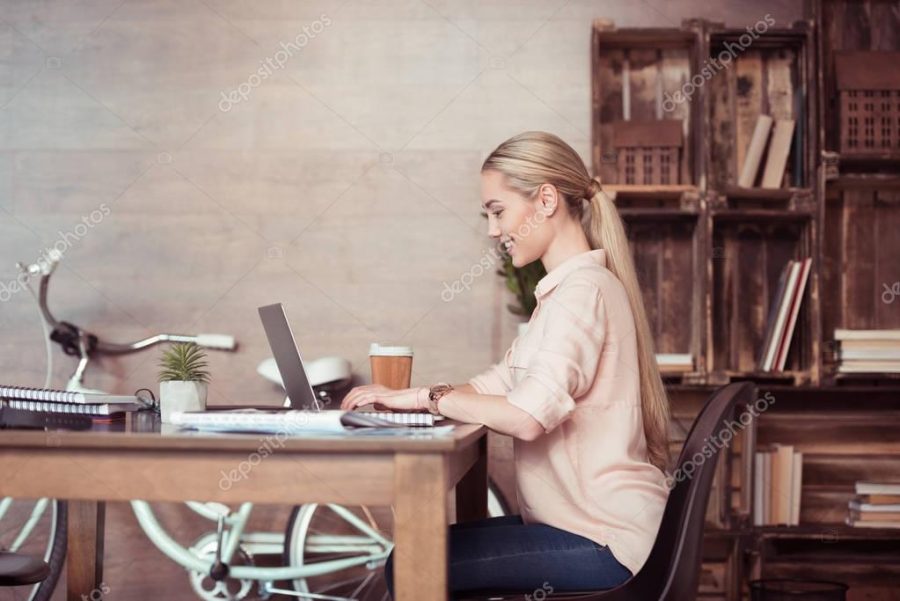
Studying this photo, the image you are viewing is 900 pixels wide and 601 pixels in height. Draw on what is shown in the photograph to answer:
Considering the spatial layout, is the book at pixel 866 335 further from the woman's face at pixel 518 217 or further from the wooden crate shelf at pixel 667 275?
the woman's face at pixel 518 217

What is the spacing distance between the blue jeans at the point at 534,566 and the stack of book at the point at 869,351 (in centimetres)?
182

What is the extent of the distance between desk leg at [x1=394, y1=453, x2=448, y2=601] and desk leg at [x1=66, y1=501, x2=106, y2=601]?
1055 mm

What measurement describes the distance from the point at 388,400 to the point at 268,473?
51cm

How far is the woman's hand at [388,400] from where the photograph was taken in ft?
5.51

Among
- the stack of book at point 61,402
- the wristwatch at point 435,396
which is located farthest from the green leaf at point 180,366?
the wristwatch at point 435,396

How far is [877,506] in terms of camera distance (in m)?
3.02

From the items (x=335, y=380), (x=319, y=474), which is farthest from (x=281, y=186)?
(x=319, y=474)

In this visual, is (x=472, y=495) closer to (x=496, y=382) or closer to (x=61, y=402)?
(x=496, y=382)

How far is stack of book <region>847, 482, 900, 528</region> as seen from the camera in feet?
9.88

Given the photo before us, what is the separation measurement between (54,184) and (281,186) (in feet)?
2.62

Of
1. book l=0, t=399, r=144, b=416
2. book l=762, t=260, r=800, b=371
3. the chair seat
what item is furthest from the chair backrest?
book l=762, t=260, r=800, b=371

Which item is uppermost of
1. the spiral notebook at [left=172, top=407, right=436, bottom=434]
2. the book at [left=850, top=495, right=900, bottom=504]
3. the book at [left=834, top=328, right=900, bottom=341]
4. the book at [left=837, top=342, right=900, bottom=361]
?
the book at [left=834, top=328, right=900, bottom=341]

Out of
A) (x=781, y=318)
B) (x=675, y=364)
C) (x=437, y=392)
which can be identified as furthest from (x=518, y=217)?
(x=781, y=318)

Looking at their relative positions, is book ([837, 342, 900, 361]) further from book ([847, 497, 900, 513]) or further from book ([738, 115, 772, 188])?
book ([738, 115, 772, 188])
